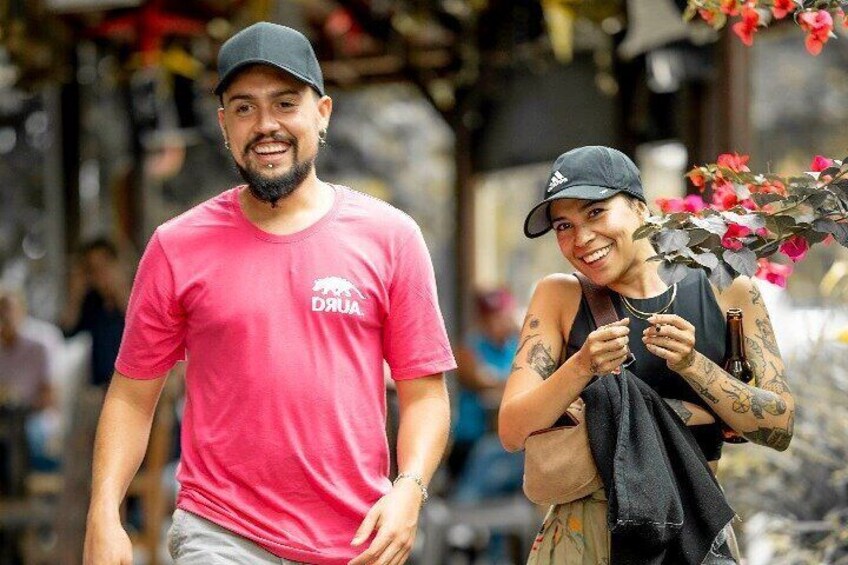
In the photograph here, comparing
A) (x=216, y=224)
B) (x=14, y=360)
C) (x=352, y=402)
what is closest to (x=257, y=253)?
(x=216, y=224)

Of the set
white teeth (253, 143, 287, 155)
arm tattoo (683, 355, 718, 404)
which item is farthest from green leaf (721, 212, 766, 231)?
white teeth (253, 143, 287, 155)

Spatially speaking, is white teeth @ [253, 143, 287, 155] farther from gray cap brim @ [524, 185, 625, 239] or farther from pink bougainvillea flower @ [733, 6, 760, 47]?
pink bougainvillea flower @ [733, 6, 760, 47]

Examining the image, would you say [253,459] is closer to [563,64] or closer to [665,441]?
[665,441]

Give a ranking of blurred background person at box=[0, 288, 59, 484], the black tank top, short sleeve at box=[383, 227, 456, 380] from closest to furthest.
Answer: the black tank top < short sleeve at box=[383, 227, 456, 380] < blurred background person at box=[0, 288, 59, 484]

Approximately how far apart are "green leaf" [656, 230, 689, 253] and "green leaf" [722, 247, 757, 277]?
0.37 feet

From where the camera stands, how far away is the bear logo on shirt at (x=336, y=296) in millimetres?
4168

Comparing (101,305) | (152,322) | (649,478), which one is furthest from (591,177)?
(101,305)

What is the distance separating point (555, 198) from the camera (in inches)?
161

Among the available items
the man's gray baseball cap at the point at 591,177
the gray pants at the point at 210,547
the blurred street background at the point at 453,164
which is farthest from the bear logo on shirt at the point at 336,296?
the blurred street background at the point at 453,164

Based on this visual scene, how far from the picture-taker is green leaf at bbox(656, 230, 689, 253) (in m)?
3.93

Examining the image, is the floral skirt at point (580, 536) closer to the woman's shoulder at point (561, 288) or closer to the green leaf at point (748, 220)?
the woman's shoulder at point (561, 288)

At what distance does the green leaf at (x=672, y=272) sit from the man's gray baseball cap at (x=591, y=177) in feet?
0.78

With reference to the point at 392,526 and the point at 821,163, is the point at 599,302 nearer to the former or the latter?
the point at 821,163

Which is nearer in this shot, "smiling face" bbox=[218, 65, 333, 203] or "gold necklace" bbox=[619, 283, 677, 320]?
"gold necklace" bbox=[619, 283, 677, 320]
